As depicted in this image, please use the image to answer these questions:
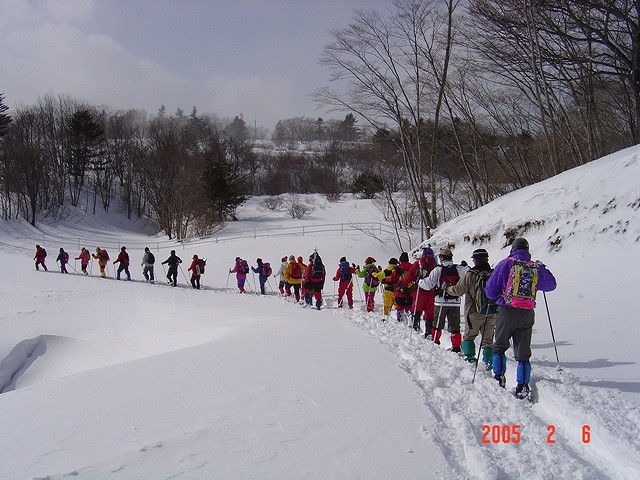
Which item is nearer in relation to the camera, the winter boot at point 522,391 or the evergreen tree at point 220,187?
the winter boot at point 522,391

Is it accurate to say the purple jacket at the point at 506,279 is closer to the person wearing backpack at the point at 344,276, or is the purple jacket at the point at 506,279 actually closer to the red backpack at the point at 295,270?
the person wearing backpack at the point at 344,276

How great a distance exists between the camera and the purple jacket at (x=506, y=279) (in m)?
5.26

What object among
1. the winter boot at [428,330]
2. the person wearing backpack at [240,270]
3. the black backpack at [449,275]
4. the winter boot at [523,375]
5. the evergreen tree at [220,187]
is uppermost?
the evergreen tree at [220,187]

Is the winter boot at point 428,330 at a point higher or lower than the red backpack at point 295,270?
lower

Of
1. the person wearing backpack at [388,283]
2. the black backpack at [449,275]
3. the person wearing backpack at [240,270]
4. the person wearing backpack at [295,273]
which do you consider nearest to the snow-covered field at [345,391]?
the person wearing backpack at [388,283]

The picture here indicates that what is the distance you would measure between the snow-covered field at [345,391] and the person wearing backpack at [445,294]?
Answer: 34 cm

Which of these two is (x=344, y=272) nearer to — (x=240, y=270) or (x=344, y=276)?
(x=344, y=276)

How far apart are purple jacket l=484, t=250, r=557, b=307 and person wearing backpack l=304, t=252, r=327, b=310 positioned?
797 centimetres

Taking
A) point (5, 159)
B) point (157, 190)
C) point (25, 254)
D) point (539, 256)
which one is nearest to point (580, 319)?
point (539, 256)

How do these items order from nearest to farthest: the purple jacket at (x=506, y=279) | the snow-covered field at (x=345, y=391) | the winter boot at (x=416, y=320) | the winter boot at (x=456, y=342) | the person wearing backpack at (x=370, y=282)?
1. the snow-covered field at (x=345, y=391)
2. the purple jacket at (x=506, y=279)
3. the winter boot at (x=456, y=342)
4. the winter boot at (x=416, y=320)
5. the person wearing backpack at (x=370, y=282)

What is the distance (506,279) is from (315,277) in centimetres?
845

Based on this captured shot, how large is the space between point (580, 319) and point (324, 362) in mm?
5192

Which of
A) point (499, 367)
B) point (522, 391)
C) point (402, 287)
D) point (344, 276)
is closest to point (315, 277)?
point (344, 276)

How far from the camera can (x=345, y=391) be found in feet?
16.6
